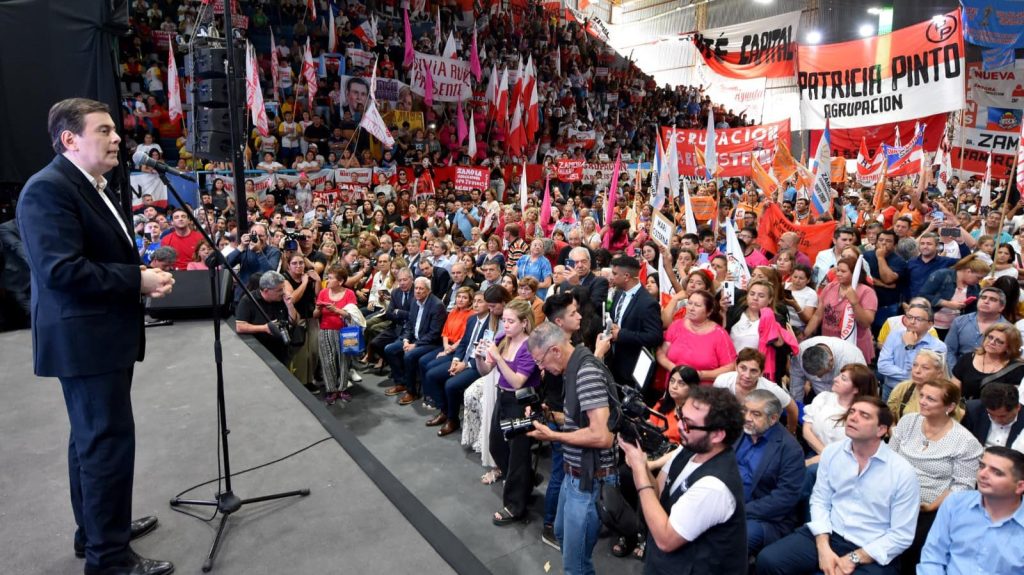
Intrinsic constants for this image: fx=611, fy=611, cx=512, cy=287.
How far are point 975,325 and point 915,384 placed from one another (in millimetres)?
1267

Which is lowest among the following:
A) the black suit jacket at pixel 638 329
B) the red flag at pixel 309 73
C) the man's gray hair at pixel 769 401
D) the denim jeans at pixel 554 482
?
the denim jeans at pixel 554 482

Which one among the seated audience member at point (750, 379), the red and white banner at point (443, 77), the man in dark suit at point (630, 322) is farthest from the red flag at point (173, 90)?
the seated audience member at point (750, 379)

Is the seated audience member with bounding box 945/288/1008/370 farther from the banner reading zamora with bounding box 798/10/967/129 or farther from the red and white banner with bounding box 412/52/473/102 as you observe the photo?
the red and white banner with bounding box 412/52/473/102

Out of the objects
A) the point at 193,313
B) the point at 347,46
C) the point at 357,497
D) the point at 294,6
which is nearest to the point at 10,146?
the point at 193,313

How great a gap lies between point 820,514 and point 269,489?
9.55ft

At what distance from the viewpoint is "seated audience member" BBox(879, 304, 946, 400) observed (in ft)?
15.0

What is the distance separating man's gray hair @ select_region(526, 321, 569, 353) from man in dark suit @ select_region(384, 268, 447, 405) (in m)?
3.60

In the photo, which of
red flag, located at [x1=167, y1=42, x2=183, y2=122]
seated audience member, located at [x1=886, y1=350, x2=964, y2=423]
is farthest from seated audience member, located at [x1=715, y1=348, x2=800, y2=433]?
red flag, located at [x1=167, y1=42, x2=183, y2=122]

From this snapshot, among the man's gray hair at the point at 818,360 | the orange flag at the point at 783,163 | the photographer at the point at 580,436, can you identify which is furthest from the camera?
the orange flag at the point at 783,163

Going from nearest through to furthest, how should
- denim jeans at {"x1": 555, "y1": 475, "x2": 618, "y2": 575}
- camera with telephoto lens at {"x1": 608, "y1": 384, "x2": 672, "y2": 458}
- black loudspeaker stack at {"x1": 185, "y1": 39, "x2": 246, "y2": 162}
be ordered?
camera with telephoto lens at {"x1": 608, "y1": 384, "x2": 672, "y2": 458} < denim jeans at {"x1": 555, "y1": 475, "x2": 618, "y2": 575} < black loudspeaker stack at {"x1": 185, "y1": 39, "x2": 246, "y2": 162}

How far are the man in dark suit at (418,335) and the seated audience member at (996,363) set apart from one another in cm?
465

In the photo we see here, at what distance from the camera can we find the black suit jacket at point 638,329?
16.3 ft

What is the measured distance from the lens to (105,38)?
225 inches

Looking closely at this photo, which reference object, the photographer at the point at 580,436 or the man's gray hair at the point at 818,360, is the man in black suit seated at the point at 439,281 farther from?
the photographer at the point at 580,436
